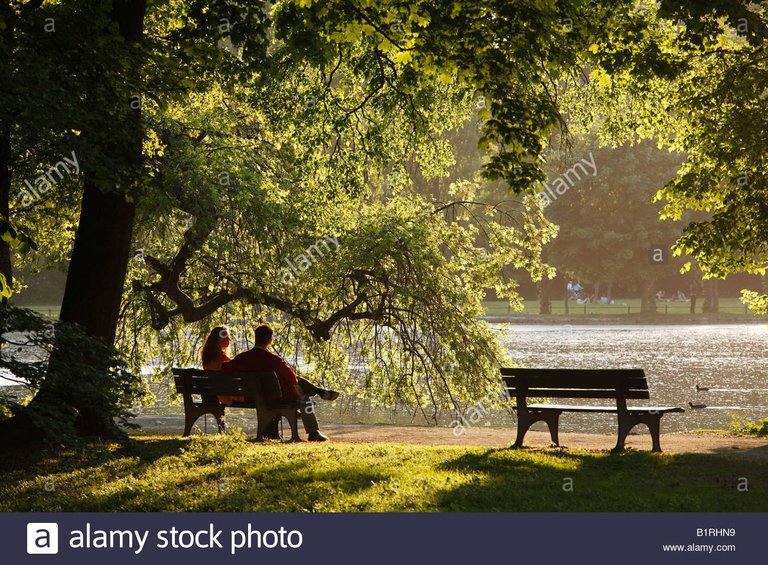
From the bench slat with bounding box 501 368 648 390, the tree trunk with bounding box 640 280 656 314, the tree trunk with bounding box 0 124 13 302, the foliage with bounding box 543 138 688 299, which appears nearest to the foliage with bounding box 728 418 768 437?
the bench slat with bounding box 501 368 648 390

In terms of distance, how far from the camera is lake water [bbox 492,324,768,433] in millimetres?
19984

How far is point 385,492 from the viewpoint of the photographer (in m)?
7.97

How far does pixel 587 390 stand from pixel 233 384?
13.3ft

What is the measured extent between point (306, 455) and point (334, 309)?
702cm

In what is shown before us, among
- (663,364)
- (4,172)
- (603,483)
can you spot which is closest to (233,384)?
(4,172)

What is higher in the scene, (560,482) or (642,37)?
(642,37)

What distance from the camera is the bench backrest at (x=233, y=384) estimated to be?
12.1 metres

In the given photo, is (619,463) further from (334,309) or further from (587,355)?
(587,355)

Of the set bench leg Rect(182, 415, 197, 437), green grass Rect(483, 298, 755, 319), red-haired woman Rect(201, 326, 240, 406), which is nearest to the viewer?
bench leg Rect(182, 415, 197, 437)

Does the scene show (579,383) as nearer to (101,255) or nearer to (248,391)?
(248,391)

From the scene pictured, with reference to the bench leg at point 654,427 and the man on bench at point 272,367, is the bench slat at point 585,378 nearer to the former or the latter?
the bench leg at point 654,427

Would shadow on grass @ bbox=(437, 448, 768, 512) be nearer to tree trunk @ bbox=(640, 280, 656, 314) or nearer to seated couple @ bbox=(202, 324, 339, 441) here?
seated couple @ bbox=(202, 324, 339, 441)

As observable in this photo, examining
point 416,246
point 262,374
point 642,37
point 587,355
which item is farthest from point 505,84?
point 587,355

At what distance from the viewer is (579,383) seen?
11.1 m
